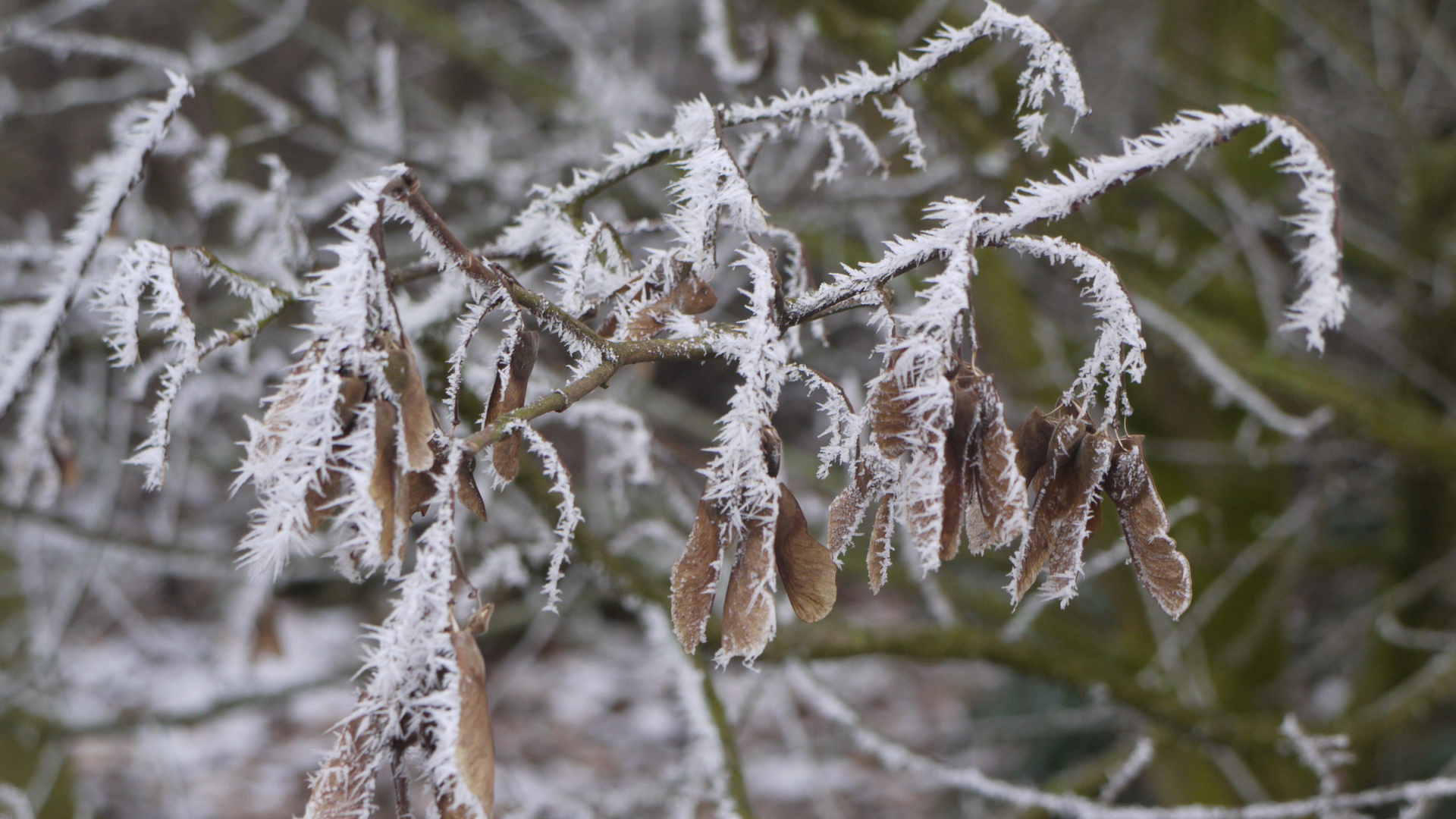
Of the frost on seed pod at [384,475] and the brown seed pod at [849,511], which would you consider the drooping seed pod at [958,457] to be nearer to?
the brown seed pod at [849,511]

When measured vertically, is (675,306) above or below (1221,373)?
below

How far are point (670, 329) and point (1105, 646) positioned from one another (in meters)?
2.26

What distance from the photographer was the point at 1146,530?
67cm

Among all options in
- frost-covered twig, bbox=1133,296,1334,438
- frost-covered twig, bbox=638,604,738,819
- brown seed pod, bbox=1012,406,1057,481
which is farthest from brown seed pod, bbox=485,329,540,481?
frost-covered twig, bbox=1133,296,1334,438

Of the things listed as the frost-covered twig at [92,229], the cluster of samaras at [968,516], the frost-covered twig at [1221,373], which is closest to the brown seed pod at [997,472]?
the cluster of samaras at [968,516]

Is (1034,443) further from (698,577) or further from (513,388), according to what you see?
(513,388)

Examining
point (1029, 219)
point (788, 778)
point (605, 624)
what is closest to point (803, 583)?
point (1029, 219)

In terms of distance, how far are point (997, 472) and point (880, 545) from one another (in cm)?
9

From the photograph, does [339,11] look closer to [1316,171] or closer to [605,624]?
[605,624]

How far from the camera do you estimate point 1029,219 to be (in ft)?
2.13

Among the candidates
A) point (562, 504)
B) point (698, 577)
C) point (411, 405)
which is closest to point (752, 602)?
point (698, 577)

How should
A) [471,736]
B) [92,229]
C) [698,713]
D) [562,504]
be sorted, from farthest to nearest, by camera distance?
[698,713], [92,229], [562,504], [471,736]

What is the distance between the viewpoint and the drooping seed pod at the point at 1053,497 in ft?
2.19

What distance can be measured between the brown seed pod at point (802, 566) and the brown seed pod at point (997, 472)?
11 centimetres
